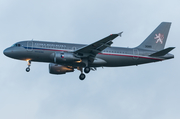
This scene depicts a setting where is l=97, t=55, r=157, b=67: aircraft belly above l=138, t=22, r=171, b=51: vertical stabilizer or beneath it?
beneath

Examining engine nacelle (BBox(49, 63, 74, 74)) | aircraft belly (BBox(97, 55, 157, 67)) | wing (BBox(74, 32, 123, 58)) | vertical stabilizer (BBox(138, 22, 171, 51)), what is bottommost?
engine nacelle (BBox(49, 63, 74, 74))

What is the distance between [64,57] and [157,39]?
49.5 feet

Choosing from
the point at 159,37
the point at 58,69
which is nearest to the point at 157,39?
the point at 159,37

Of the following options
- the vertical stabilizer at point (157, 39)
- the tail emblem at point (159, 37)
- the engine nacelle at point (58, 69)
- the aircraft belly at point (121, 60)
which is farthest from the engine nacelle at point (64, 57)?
the tail emblem at point (159, 37)

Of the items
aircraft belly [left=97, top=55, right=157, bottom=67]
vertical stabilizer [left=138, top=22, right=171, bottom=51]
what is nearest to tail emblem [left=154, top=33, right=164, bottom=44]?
vertical stabilizer [left=138, top=22, right=171, bottom=51]

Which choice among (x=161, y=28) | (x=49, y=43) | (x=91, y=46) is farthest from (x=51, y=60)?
(x=161, y=28)

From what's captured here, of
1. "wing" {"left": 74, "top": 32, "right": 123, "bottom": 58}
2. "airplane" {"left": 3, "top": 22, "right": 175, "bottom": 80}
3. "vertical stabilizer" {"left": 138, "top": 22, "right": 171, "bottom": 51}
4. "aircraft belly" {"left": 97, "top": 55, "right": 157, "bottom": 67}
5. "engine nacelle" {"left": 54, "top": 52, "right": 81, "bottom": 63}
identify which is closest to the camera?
"wing" {"left": 74, "top": 32, "right": 123, "bottom": 58}

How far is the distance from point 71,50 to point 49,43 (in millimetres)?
2902

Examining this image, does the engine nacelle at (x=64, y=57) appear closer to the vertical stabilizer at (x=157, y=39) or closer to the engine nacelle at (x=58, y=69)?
the engine nacelle at (x=58, y=69)

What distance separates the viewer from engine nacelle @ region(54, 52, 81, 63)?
43.1m

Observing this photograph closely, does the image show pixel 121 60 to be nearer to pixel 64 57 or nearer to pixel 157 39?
pixel 157 39

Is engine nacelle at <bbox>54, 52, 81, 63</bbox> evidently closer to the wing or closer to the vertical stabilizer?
the wing

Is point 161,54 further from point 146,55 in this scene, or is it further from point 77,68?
point 77,68

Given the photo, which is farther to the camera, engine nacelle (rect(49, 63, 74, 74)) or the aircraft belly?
engine nacelle (rect(49, 63, 74, 74))
